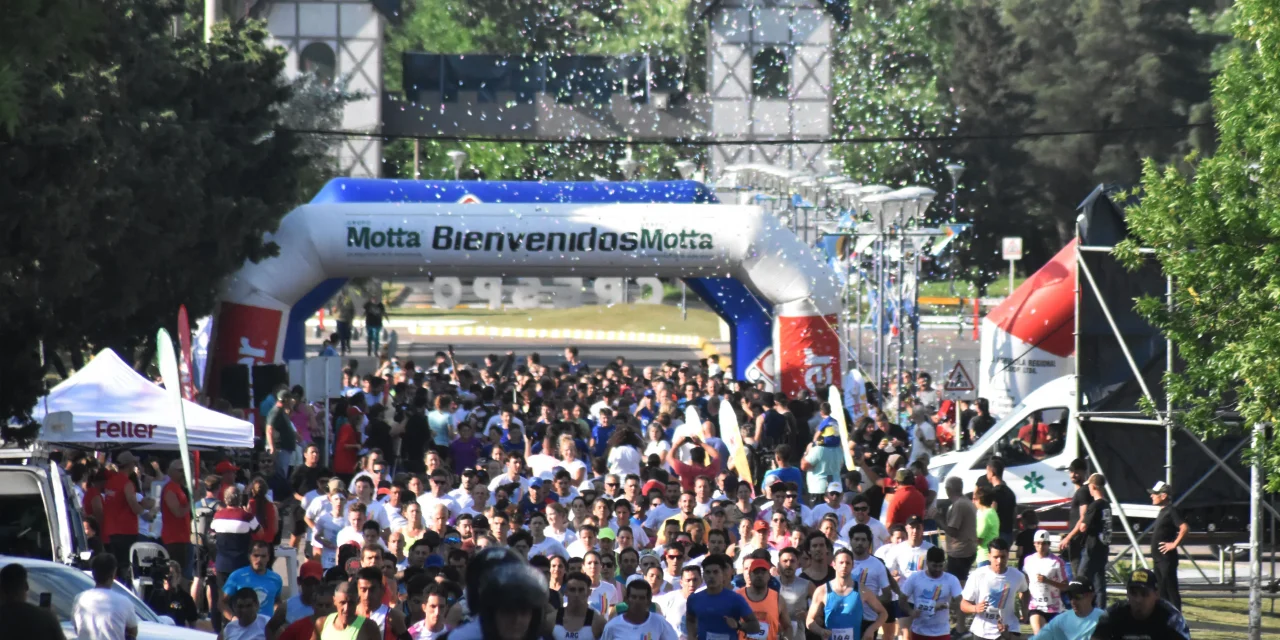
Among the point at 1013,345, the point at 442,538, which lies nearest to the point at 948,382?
the point at 1013,345

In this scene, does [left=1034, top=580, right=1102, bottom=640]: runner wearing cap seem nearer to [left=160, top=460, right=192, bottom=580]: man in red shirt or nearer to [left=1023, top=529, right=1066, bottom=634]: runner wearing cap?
[left=1023, top=529, right=1066, bottom=634]: runner wearing cap

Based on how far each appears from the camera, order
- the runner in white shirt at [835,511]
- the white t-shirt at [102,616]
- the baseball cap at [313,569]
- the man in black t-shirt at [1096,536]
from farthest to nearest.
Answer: the man in black t-shirt at [1096,536] → the runner in white shirt at [835,511] → the baseball cap at [313,569] → the white t-shirt at [102,616]

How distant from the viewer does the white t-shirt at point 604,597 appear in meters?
12.2

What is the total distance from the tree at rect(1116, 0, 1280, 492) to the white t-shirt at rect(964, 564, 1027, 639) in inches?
78.4

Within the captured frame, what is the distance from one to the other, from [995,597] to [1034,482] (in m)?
7.58

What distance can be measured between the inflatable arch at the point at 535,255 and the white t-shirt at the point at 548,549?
1313cm

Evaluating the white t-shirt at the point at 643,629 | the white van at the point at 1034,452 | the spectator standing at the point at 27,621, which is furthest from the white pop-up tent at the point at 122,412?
the white van at the point at 1034,452

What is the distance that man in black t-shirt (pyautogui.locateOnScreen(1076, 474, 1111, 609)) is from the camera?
16266 millimetres

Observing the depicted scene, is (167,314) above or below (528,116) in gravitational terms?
below

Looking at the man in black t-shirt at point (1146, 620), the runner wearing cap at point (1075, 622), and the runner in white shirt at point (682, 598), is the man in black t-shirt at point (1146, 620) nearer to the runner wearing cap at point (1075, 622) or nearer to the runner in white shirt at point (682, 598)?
the runner wearing cap at point (1075, 622)

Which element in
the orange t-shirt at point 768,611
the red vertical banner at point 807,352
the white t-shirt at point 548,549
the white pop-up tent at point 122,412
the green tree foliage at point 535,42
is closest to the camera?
the orange t-shirt at point 768,611

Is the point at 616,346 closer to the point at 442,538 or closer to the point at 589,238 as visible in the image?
the point at 589,238

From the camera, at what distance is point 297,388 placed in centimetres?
2236

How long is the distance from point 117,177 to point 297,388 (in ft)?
9.77
